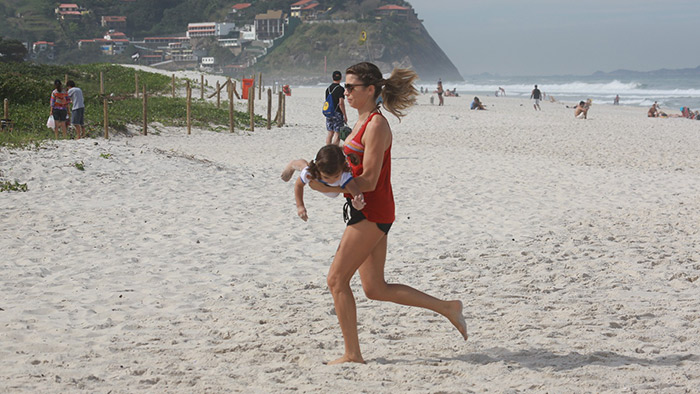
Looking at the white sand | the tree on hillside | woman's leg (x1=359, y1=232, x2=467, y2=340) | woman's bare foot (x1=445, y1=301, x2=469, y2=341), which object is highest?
the tree on hillside

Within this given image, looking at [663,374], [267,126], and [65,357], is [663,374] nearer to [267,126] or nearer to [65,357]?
[65,357]

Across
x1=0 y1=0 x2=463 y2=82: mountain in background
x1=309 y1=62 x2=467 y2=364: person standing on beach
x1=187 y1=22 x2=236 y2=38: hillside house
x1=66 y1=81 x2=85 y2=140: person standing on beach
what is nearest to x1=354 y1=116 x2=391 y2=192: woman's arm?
x1=309 y1=62 x2=467 y2=364: person standing on beach

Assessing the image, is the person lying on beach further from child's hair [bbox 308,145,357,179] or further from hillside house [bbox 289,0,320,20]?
hillside house [bbox 289,0,320,20]

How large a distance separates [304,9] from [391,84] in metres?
196

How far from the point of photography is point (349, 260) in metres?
3.99

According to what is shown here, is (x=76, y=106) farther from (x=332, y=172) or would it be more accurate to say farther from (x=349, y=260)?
(x=332, y=172)

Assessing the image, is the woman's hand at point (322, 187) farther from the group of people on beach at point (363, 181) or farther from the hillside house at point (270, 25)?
the hillside house at point (270, 25)

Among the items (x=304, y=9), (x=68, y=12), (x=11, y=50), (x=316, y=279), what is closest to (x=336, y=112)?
(x=316, y=279)

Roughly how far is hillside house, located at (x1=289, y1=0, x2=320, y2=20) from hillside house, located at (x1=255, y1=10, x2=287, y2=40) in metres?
7.12

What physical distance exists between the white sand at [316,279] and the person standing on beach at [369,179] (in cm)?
59

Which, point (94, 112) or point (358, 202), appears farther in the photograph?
point (94, 112)

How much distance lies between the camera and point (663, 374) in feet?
13.8

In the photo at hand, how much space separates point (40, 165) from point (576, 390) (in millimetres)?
9639

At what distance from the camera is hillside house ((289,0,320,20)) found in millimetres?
191375
